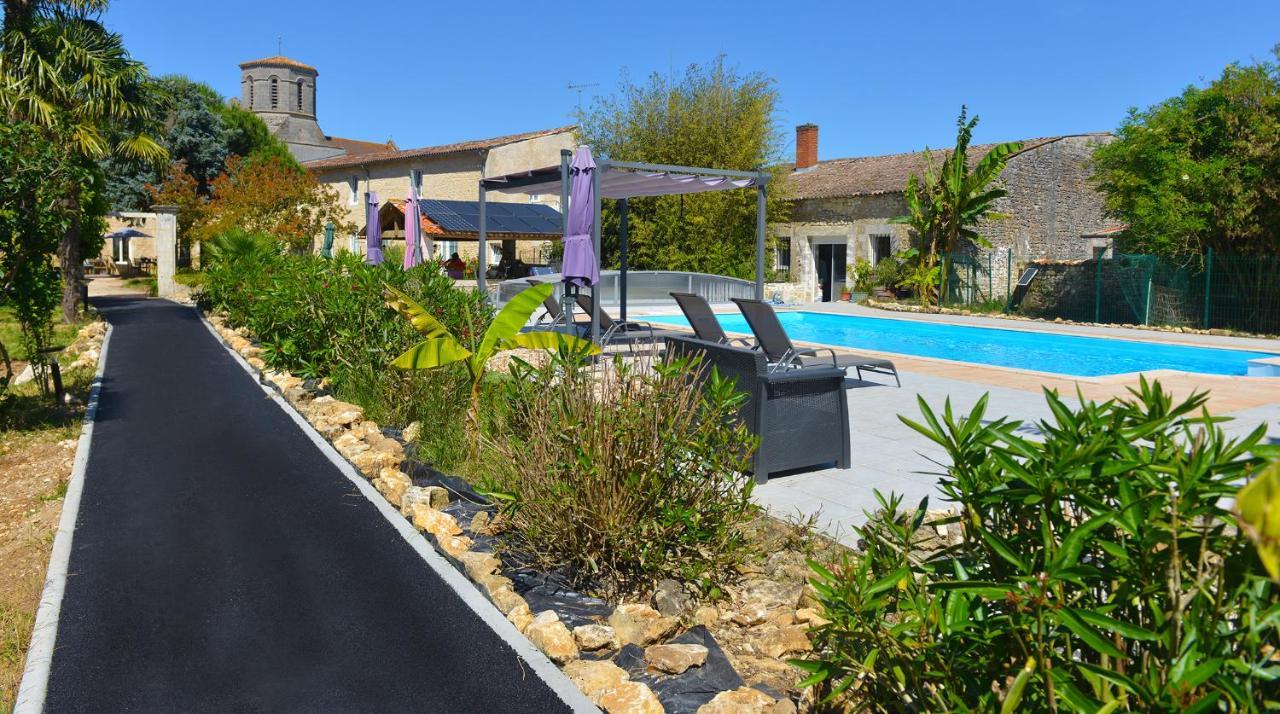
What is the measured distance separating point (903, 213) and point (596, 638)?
26.4m

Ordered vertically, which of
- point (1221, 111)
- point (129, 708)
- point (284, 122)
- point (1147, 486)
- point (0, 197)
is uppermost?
point (284, 122)

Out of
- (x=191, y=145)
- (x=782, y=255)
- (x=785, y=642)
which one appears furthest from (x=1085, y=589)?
(x=191, y=145)

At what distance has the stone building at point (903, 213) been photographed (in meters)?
28.8

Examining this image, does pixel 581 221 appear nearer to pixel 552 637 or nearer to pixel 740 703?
pixel 552 637

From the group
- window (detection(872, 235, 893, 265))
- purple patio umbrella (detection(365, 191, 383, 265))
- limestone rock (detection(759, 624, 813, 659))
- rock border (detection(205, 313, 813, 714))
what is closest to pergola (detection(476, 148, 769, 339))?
purple patio umbrella (detection(365, 191, 383, 265))

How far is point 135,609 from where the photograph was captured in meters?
4.66

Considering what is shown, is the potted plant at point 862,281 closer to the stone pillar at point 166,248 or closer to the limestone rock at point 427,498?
the stone pillar at point 166,248

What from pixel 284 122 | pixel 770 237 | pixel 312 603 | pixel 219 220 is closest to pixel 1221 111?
pixel 770 237

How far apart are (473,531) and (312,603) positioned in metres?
1.05

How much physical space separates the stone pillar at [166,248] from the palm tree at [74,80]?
27.3 ft

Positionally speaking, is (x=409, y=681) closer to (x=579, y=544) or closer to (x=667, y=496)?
(x=579, y=544)

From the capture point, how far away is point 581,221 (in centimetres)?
1110

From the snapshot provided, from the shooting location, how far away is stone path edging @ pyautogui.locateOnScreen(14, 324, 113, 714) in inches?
150

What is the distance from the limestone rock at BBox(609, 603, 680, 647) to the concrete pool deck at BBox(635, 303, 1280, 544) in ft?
4.30
